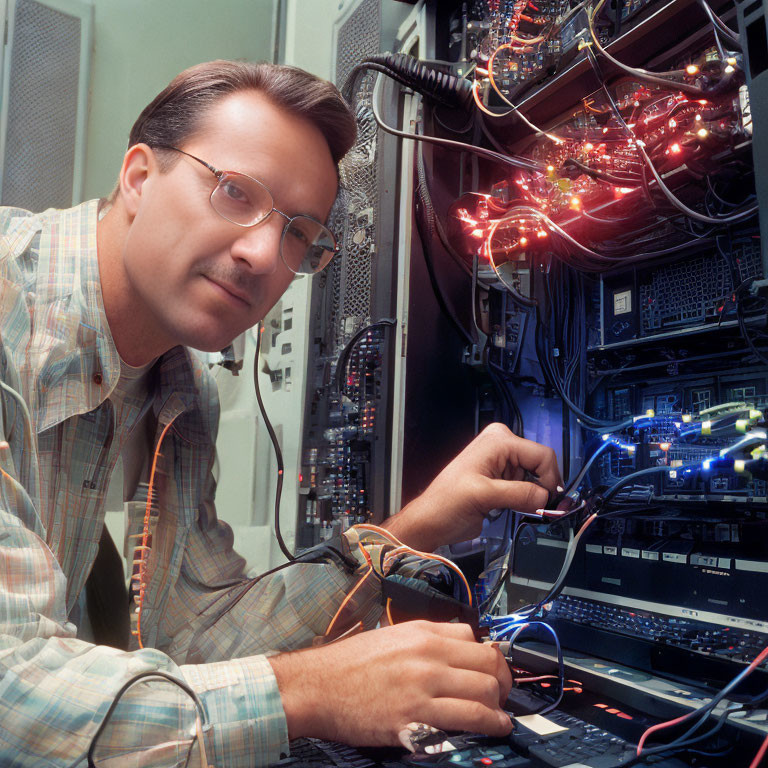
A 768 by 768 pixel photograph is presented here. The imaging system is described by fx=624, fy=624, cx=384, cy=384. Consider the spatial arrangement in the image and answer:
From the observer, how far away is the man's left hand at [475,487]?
1008 mm

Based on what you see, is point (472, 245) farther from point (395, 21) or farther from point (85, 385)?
point (85, 385)

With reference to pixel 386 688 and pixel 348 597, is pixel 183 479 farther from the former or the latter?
pixel 386 688

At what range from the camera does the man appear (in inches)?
21.7

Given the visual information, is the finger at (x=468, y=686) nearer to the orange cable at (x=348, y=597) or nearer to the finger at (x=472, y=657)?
the finger at (x=472, y=657)

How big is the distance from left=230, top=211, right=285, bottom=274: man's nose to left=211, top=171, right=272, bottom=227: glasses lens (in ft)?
0.04

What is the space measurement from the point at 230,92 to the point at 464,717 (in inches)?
35.5

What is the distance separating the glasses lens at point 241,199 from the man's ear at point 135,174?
0.15 m

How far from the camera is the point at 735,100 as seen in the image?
2.49 feet

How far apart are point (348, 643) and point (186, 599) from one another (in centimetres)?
60

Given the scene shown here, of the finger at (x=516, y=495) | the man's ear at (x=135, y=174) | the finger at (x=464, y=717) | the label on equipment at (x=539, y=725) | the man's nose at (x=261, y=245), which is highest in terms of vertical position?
the man's ear at (x=135, y=174)

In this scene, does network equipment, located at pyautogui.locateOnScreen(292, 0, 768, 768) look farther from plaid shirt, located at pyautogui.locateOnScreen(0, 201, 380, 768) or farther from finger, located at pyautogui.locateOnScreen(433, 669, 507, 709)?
plaid shirt, located at pyautogui.locateOnScreen(0, 201, 380, 768)

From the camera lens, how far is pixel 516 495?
0.98 metres

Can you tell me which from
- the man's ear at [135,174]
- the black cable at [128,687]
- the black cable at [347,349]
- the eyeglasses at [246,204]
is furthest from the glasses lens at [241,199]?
the black cable at [128,687]

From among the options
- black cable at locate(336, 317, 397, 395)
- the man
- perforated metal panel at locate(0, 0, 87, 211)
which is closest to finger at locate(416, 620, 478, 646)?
the man
